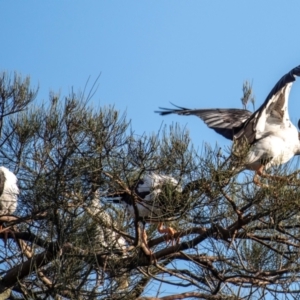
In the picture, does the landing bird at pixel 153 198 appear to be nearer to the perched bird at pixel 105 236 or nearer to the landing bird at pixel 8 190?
the perched bird at pixel 105 236

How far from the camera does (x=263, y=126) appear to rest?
15.9 feet

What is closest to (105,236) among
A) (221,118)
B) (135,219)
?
(135,219)

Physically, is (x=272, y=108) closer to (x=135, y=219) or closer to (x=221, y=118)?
(x=221, y=118)

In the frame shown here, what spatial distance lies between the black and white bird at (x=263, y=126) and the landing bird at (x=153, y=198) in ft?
2.48

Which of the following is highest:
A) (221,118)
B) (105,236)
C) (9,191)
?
(221,118)

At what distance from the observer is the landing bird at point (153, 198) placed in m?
3.68

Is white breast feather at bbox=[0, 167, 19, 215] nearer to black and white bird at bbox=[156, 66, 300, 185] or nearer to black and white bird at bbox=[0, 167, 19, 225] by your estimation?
black and white bird at bbox=[0, 167, 19, 225]

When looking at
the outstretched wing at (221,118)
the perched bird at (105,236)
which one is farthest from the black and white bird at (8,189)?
the outstretched wing at (221,118)

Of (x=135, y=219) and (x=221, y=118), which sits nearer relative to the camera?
(x=135, y=219)

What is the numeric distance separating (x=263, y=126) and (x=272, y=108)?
4.9 inches

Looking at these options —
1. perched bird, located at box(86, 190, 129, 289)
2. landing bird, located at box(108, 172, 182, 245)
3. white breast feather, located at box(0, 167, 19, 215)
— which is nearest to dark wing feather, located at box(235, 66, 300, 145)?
landing bird, located at box(108, 172, 182, 245)

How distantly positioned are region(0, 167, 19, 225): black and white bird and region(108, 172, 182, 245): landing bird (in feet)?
2.08

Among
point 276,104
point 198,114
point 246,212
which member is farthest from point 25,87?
point 246,212

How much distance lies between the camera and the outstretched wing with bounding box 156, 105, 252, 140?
4.74m
